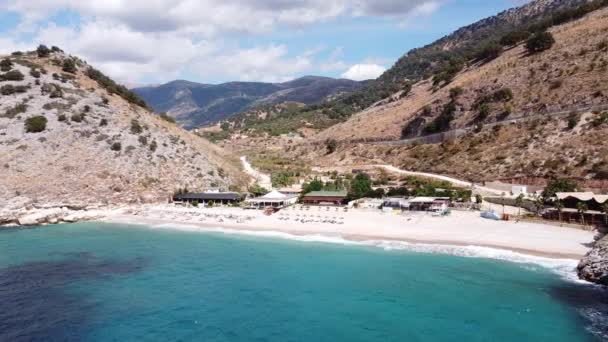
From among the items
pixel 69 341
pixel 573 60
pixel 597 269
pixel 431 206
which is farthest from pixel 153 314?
pixel 573 60

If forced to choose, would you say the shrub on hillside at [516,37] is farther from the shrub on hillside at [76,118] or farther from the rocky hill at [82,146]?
the shrub on hillside at [76,118]

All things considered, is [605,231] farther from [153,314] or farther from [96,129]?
[96,129]

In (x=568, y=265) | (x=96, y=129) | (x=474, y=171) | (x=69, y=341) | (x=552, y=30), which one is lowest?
(x=69, y=341)

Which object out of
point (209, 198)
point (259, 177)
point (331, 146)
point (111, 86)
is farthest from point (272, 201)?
point (331, 146)

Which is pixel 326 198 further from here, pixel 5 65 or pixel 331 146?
pixel 5 65

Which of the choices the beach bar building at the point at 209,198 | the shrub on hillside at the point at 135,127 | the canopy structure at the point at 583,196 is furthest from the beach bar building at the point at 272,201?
the canopy structure at the point at 583,196

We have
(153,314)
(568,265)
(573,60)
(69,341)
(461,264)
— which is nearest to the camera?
(69,341)
